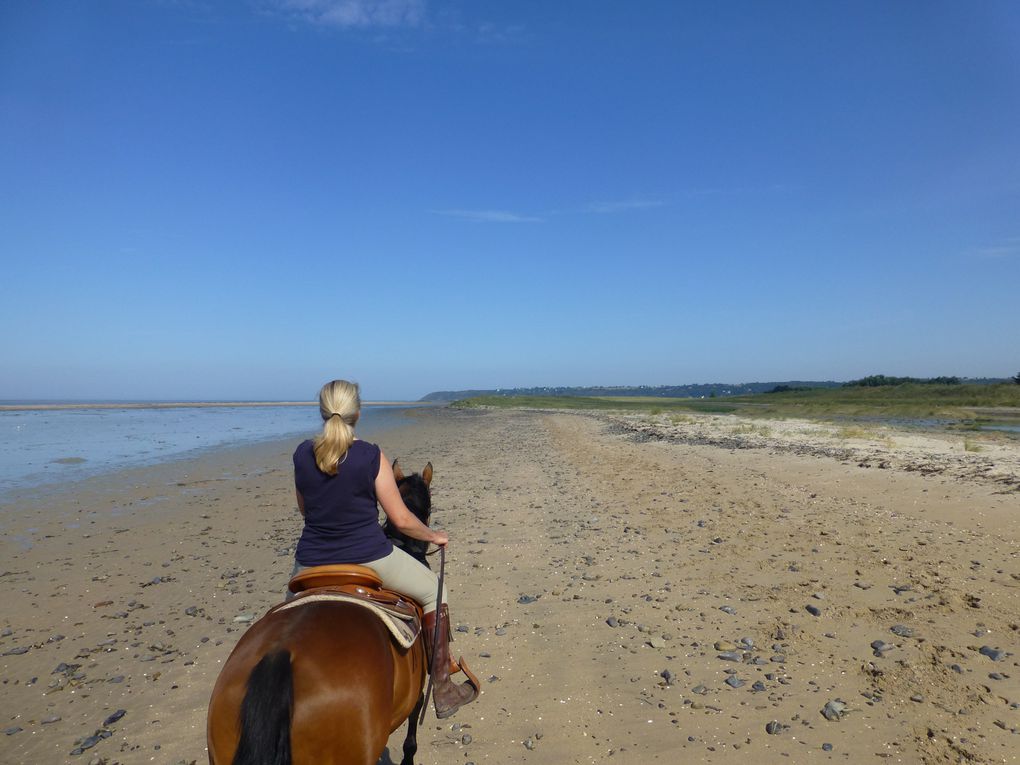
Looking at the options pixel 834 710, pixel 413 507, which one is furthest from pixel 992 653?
pixel 413 507

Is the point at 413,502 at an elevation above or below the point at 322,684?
above

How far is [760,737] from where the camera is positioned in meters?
4.95

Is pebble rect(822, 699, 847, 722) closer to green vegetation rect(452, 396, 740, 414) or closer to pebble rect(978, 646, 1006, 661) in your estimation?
pebble rect(978, 646, 1006, 661)

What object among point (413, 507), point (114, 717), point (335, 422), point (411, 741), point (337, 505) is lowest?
point (114, 717)

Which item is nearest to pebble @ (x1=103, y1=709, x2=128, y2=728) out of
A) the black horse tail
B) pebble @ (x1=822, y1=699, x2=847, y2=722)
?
the black horse tail

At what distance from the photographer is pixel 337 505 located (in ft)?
13.1

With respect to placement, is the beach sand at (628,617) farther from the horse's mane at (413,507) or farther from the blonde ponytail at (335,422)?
the blonde ponytail at (335,422)

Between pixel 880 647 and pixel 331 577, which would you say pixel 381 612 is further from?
pixel 880 647

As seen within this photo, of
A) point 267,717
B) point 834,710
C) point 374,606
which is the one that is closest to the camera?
point 267,717

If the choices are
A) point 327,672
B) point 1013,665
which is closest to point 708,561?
point 1013,665

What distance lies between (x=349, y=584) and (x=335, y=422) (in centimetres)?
111

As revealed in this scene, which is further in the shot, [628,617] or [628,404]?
[628,404]

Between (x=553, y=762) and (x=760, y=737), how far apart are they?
1770 mm

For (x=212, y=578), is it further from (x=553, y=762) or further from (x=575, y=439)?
(x=575, y=439)
